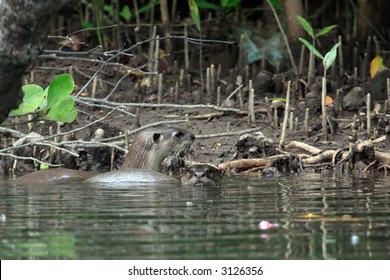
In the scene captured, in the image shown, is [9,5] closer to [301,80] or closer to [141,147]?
[141,147]

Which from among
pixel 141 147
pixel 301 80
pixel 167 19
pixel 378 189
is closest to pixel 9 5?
pixel 378 189

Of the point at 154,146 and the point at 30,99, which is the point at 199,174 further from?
the point at 30,99

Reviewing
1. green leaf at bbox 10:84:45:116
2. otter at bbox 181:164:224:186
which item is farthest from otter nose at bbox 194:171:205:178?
green leaf at bbox 10:84:45:116

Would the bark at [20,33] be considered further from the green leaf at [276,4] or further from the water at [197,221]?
the green leaf at [276,4]

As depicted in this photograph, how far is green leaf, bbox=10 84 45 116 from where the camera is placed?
21.4 feet

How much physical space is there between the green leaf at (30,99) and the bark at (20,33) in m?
1.99

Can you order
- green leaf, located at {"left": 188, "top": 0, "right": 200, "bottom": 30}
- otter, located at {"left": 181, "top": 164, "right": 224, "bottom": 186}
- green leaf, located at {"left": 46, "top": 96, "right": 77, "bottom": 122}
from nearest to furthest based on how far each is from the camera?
1. green leaf, located at {"left": 46, "top": 96, "right": 77, "bottom": 122}
2. otter, located at {"left": 181, "top": 164, "right": 224, "bottom": 186}
3. green leaf, located at {"left": 188, "top": 0, "right": 200, "bottom": 30}

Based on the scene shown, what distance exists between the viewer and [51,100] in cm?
648

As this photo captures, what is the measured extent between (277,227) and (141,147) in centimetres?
372

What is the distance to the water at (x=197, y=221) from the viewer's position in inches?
153

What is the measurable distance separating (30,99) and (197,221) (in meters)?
2.22

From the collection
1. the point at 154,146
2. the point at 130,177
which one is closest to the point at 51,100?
the point at 130,177

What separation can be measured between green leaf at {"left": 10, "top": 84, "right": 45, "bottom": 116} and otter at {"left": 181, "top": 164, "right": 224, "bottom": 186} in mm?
1182

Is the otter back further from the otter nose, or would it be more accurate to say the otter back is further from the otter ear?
the otter ear
